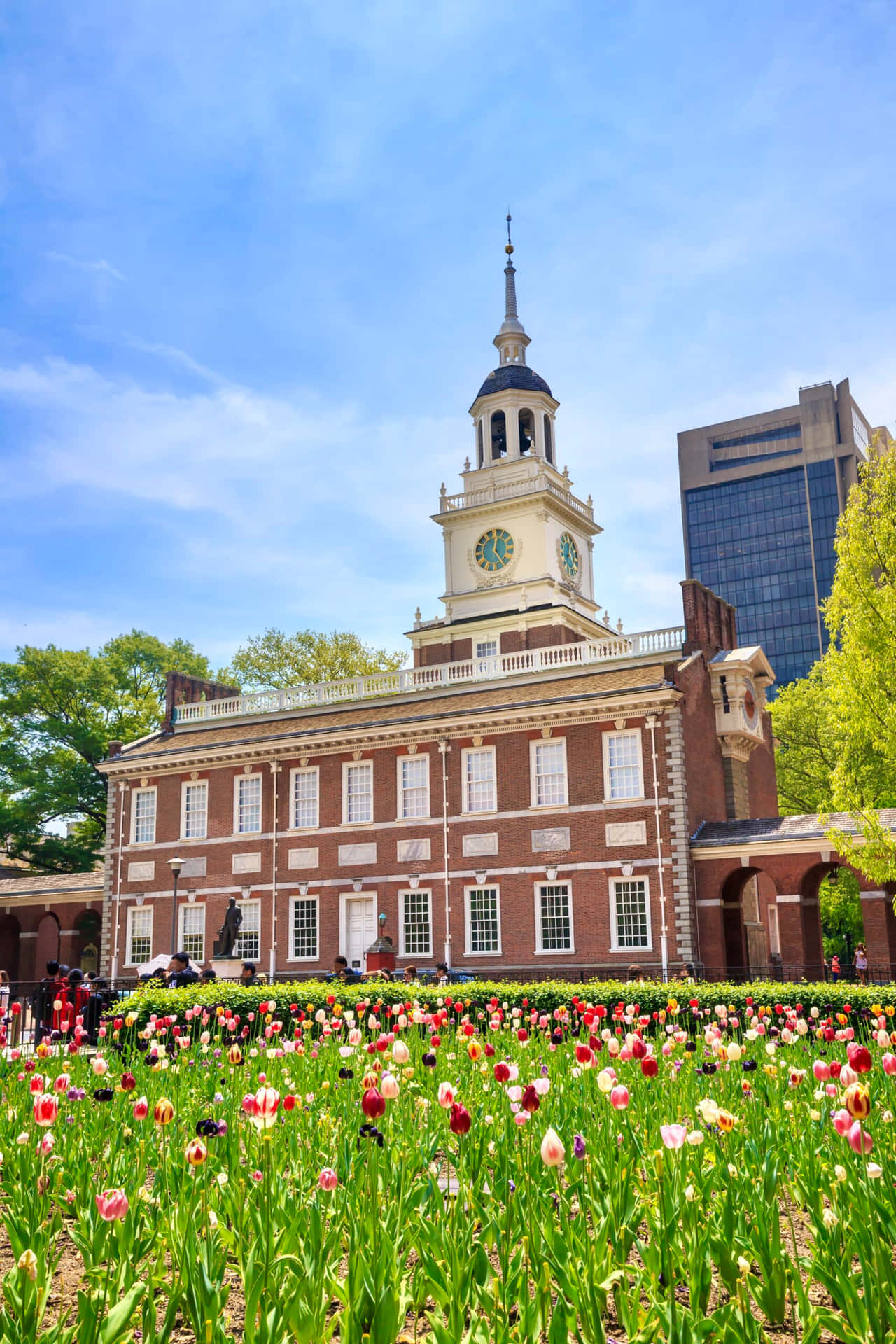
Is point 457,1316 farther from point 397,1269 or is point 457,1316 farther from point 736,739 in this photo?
point 736,739

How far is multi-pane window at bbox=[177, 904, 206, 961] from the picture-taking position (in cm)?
3997

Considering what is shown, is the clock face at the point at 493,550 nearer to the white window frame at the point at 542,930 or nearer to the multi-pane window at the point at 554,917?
the white window frame at the point at 542,930

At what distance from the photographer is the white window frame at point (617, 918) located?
32.0 meters

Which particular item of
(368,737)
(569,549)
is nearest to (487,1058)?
(368,737)

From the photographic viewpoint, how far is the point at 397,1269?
468cm

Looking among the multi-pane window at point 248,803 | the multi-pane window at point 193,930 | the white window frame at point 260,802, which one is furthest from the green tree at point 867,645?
the multi-pane window at point 193,930

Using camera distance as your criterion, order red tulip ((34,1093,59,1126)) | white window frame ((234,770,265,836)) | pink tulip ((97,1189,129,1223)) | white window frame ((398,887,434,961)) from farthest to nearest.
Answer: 1. white window frame ((234,770,265,836))
2. white window frame ((398,887,434,961))
3. red tulip ((34,1093,59,1126))
4. pink tulip ((97,1189,129,1223))

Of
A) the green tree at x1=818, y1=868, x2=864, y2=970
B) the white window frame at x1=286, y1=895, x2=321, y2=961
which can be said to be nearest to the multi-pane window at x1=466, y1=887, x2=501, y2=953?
the white window frame at x1=286, y1=895, x2=321, y2=961

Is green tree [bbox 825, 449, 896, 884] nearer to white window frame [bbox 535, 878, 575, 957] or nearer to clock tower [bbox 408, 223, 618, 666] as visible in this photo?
white window frame [bbox 535, 878, 575, 957]

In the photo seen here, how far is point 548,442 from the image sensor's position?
5388cm

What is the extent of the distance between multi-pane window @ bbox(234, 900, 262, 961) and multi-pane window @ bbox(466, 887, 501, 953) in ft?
25.9

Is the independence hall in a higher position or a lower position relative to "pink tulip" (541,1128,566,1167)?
higher

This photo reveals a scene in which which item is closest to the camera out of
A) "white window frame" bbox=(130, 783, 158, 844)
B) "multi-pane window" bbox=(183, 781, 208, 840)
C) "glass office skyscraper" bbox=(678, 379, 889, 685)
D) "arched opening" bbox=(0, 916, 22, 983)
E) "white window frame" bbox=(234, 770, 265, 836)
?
"white window frame" bbox=(234, 770, 265, 836)

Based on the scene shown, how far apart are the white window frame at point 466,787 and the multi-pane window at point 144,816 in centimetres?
1309
